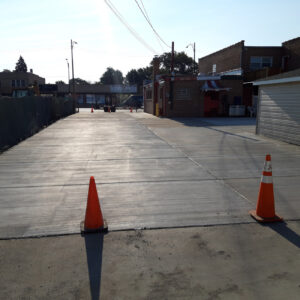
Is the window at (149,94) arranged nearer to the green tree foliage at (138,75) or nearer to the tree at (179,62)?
the tree at (179,62)

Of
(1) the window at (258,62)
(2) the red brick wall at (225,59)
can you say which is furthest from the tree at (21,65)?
(1) the window at (258,62)

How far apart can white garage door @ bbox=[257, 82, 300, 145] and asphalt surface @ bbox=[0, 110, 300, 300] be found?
4522 mm

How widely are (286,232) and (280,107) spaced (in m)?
10.4

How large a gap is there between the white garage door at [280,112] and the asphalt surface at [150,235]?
4522 mm

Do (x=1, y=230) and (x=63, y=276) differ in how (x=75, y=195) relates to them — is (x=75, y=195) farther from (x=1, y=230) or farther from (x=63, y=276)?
(x=63, y=276)

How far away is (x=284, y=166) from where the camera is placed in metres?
8.45

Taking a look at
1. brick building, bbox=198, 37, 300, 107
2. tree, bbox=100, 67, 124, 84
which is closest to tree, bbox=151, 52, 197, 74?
brick building, bbox=198, 37, 300, 107

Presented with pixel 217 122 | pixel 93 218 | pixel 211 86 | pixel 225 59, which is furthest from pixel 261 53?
pixel 93 218

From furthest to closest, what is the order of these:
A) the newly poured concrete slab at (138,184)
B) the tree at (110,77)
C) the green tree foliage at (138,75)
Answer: the tree at (110,77) → the green tree foliage at (138,75) → the newly poured concrete slab at (138,184)

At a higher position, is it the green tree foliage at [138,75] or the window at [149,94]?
the green tree foliage at [138,75]

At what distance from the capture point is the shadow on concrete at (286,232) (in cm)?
409

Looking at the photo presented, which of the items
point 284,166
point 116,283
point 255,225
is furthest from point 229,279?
point 284,166

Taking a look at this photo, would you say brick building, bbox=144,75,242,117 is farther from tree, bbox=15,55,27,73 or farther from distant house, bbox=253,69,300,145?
tree, bbox=15,55,27,73

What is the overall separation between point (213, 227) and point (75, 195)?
277 centimetres
